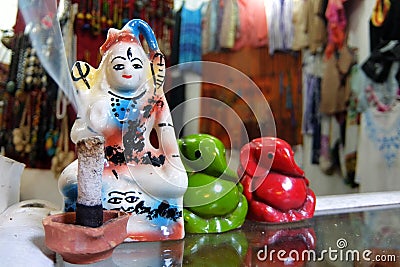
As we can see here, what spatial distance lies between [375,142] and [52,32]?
4.18 feet

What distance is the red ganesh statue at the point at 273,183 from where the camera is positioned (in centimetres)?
63

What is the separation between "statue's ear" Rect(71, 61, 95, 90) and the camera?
0.52 meters

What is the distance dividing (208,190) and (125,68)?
0.66 ft

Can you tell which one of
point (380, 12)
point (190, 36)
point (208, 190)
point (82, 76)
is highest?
point (380, 12)

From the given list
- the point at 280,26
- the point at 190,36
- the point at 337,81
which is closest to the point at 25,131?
the point at 190,36

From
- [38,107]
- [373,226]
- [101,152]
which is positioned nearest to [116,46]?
[101,152]

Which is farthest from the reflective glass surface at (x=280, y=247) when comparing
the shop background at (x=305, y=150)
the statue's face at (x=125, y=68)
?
the shop background at (x=305, y=150)

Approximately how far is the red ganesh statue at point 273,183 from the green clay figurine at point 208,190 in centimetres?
5

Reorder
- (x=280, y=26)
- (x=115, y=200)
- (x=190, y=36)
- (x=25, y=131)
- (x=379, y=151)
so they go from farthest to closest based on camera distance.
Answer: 1. (x=280, y=26)
2. (x=190, y=36)
3. (x=379, y=151)
4. (x=25, y=131)
5. (x=115, y=200)

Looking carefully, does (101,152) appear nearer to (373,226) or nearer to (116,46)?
(116,46)

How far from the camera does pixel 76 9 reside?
54.2 inches

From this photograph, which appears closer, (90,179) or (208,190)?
(90,179)

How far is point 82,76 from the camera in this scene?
1.74ft

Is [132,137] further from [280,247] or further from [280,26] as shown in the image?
[280,26]
